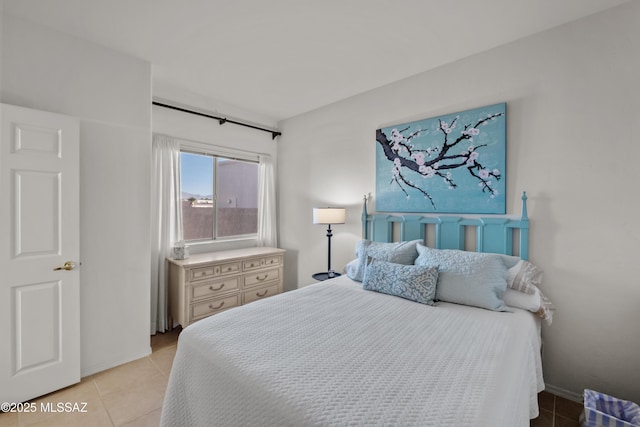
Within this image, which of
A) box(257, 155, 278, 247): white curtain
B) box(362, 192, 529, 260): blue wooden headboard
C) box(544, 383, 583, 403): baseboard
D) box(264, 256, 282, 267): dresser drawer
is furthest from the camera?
box(257, 155, 278, 247): white curtain

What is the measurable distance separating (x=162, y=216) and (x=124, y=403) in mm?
1776

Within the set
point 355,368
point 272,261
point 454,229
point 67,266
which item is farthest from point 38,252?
point 454,229

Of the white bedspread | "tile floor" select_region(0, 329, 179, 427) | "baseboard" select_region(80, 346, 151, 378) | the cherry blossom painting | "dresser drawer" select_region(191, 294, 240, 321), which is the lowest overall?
"tile floor" select_region(0, 329, 179, 427)

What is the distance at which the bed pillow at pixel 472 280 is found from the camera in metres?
1.92

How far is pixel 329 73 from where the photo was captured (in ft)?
9.19

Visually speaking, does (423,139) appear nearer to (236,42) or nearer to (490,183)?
(490,183)

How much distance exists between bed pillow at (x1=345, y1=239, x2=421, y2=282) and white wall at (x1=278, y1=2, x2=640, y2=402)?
0.86 m

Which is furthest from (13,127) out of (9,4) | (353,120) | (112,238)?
(353,120)

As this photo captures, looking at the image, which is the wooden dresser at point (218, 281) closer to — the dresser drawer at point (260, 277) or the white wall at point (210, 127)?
the dresser drawer at point (260, 277)

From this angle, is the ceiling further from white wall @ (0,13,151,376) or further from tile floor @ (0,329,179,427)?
tile floor @ (0,329,179,427)

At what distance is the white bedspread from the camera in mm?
1004

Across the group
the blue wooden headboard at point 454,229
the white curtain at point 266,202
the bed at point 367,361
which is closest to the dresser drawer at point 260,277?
the white curtain at point 266,202

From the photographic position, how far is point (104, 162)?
240 centimetres

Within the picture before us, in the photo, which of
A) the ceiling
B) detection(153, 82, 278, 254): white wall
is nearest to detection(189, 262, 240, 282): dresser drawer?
detection(153, 82, 278, 254): white wall
